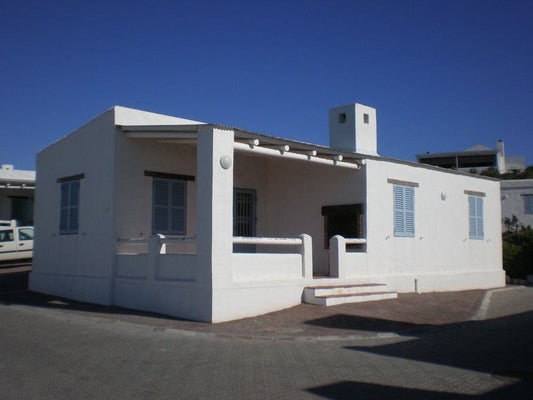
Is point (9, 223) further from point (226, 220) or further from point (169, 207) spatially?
point (226, 220)

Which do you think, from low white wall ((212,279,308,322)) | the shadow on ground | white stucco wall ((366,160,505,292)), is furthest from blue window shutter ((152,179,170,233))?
the shadow on ground

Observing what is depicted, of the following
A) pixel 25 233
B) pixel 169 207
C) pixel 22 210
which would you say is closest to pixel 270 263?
pixel 169 207

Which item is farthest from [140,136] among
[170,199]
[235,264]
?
[235,264]

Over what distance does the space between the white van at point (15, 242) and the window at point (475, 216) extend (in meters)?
16.8

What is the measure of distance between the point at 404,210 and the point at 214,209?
263 inches

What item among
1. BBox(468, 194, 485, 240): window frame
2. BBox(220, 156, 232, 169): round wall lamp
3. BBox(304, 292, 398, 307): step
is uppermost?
BBox(220, 156, 232, 169): round wall lamp

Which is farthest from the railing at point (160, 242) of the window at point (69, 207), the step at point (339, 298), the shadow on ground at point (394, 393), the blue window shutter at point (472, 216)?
the blue window shutter at point (472, 216)

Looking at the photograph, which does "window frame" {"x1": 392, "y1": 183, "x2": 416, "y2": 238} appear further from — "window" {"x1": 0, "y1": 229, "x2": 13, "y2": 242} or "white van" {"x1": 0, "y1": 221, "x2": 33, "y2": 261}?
"window" {"x1": 0, "y1": 229, "x2": 13, "y2": 242}

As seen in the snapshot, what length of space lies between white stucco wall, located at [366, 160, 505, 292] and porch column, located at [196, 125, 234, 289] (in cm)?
469

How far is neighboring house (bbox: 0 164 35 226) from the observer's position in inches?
976

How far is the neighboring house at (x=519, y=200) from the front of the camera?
2914cm

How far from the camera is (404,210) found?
48.3 ft

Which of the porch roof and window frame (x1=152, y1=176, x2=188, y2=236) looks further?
window frame (x1=152, y1=176, x2=188, y2=236)

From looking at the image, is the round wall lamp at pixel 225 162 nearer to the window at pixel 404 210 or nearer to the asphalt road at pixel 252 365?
the asphalt road at pixel 252 365
